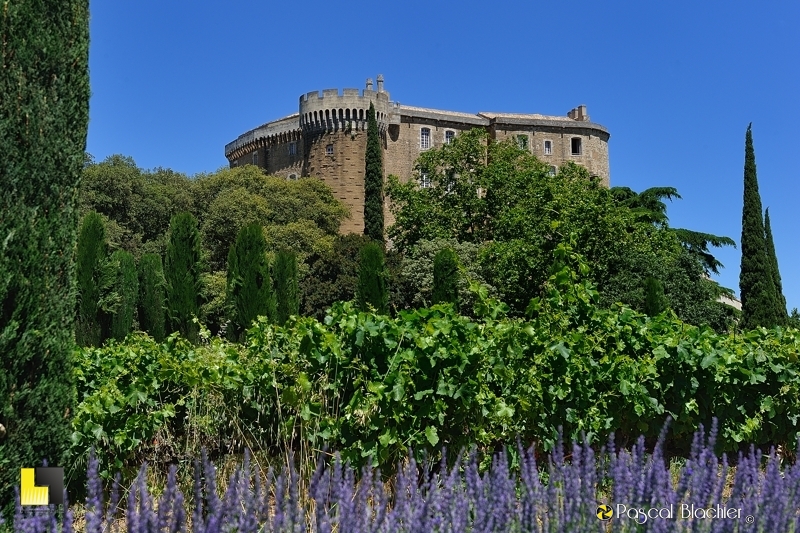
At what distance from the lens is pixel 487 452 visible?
17.3 ft

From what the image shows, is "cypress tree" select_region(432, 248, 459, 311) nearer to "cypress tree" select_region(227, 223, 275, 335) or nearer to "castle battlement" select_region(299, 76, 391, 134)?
"cypress tree" select_region(227, 223, 275, 335)

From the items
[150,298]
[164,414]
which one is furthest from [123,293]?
[164,414]

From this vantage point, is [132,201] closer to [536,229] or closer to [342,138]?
[342,138]

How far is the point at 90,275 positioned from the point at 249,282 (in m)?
4.80

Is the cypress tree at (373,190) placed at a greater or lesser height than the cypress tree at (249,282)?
greater

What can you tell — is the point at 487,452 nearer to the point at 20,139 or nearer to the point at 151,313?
the point at 20,139

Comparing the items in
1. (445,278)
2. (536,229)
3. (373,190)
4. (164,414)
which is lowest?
(164,414)

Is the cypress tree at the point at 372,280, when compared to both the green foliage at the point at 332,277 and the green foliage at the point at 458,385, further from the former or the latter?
the green foliage at the point at 458,385

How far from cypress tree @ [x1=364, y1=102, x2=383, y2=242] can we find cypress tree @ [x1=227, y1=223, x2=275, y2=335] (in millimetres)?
12366

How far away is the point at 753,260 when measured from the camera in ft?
94.4

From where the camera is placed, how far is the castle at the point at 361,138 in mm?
44344

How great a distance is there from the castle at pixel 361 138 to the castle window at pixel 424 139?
63 millimetres

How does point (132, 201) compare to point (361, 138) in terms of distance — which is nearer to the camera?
point (132, 201)

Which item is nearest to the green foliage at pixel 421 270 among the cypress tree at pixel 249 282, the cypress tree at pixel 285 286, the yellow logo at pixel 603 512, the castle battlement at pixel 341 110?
the cypress tree at pixel 285 286
